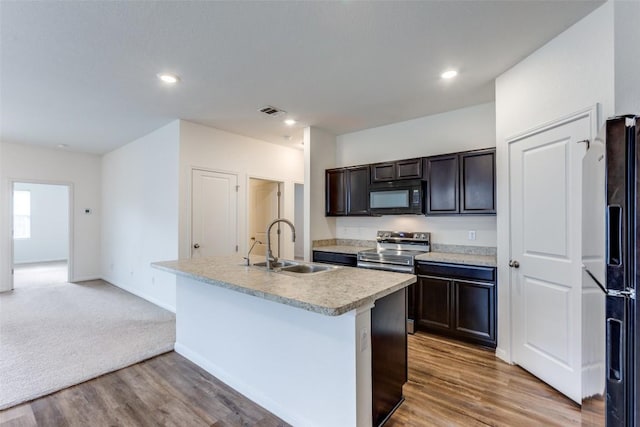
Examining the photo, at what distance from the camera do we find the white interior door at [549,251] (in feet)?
7.04

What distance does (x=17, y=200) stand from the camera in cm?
825

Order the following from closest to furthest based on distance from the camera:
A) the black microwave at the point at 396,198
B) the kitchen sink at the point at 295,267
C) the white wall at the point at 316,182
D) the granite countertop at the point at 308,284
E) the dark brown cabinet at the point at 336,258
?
the granite countertop at the point at 308,284 < the kitchen sink at the point at 295,267 < the black microwave at the point at 396,198 < the dark brown cabinet at the point at 336,258 < the white wall at the point at 316,182

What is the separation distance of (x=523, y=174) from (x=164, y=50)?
3216mm

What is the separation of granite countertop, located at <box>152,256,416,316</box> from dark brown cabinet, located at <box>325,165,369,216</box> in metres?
2.08

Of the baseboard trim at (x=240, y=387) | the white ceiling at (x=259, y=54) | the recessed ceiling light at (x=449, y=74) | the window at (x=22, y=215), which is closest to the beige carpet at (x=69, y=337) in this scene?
the baseboard trim at (x=240, y=387)

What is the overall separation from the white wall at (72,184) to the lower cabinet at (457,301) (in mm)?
6755

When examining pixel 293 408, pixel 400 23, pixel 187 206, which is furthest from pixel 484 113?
pixel 187 206

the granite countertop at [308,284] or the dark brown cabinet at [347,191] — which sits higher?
the dark brown cabinet at [347,191]

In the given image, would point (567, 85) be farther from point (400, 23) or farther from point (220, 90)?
point (220, 90)

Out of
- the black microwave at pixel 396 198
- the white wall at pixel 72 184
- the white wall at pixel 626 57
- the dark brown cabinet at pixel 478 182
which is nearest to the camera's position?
the white wall at pixel 626 57

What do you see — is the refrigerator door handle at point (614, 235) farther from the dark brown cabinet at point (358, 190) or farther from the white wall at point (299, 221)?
the white wall at point (299, 221)

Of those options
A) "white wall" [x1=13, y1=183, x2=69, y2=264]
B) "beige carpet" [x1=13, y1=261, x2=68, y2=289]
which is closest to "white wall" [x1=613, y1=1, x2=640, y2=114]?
"beige carpet" [x1=13, y1=261, x2=68, y2=289]

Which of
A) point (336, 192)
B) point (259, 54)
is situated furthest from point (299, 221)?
point (259, 54)

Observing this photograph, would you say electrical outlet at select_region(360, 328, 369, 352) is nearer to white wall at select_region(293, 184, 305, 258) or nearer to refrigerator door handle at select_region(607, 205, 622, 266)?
refrigerator door handle at select_region(607, 205, 622, 266)
